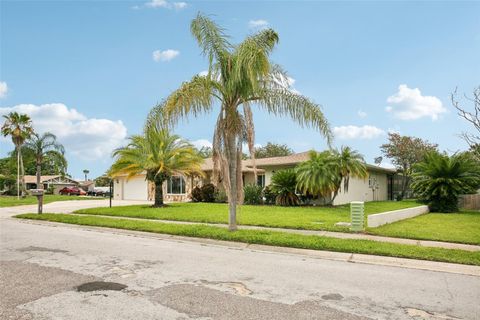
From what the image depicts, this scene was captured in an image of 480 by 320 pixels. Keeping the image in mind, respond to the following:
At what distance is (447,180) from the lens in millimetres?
20562

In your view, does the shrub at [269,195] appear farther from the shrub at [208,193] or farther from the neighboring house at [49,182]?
the neighboring house at [49,182]

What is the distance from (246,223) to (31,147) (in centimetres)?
3479

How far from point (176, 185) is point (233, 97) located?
73.4ft

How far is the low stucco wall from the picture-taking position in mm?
12738

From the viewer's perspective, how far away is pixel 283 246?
9.71m

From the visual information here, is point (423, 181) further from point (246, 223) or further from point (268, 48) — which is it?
point (268, 48)

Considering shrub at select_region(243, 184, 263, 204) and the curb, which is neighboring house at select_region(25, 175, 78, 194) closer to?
shrub at select_region(243, 184, 263, 204)

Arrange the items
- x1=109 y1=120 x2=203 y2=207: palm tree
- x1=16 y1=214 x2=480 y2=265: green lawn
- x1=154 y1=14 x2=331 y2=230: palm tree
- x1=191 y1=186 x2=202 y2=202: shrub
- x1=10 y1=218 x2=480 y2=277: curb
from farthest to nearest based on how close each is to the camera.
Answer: x1=191 y1=186 x2=202 y2=202: shrub < x1=109 y1=120 x2=203 y2=207: palm tree < x1=154 y1=14 x2=331 y2=230: palm tree < x1=16 y1=214 x2=480 y2=265: green lawn < x1=10 y1=218 x2=480 y2=277: curb

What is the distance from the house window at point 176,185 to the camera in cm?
3225

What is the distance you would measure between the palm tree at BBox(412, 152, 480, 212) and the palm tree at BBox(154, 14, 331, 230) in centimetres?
1255

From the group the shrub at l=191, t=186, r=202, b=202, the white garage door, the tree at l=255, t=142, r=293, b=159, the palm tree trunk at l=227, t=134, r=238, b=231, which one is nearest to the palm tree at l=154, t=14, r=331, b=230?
the palm tree trunk at l=227, t=134, r=238, b=231

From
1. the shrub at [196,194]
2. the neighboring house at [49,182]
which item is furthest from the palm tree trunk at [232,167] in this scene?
the neighboring house at [49,182]

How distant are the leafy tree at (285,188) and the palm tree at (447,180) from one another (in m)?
7.19

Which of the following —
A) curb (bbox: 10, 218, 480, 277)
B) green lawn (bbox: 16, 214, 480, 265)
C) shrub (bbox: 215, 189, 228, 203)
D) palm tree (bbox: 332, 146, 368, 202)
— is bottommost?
curb (bbox: 10, 218, 480, 277)
